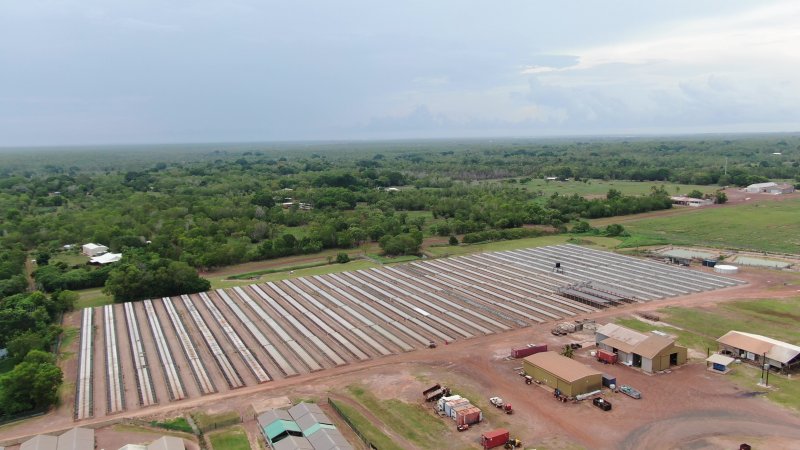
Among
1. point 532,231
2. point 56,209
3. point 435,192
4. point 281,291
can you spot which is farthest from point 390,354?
point 56,209

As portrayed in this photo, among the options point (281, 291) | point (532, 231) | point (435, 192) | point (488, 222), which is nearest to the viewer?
point (281, 291)

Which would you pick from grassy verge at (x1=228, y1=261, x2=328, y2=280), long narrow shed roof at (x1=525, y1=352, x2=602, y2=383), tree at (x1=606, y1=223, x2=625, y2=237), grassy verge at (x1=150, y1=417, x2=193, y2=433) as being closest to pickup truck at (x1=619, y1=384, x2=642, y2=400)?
long narrow shed roof at (x1=525, y1=352, x2=602, y2=383)

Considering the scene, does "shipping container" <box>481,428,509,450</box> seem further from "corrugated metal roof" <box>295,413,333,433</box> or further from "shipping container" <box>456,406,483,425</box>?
"corrugated metal roof" <box>295,413,333,433</box>

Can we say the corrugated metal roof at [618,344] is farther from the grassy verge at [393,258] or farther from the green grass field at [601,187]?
the green grass field at [601,187]

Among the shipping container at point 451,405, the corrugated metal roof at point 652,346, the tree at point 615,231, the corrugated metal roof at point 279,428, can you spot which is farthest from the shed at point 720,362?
the tree at point 615,231

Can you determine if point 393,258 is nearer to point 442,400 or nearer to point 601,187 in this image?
point 442,400

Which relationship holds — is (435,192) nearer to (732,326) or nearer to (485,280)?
(485,280)
